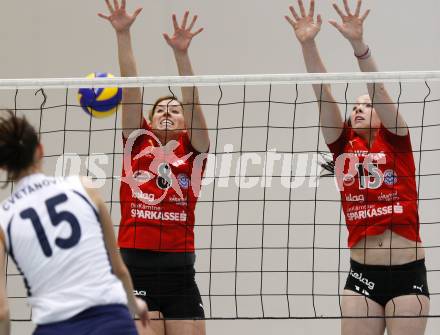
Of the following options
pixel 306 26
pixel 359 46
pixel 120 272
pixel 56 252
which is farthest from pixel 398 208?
pixel 56 252

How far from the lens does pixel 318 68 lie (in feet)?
15.8

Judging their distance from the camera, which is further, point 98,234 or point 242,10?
point 242,10

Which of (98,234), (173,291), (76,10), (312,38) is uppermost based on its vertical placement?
(76,10)

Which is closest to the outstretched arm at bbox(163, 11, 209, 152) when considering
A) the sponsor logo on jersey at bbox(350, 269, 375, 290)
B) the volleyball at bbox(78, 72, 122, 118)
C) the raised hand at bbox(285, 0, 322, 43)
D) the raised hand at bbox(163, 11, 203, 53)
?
the raised hand at bbox(163, 11, 203, 53)

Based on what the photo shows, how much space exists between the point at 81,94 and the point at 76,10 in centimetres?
246

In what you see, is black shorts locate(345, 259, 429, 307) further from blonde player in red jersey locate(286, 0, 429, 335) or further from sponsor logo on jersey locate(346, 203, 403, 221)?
sponsor logo on jersey locate(346, 203, 403, 221)

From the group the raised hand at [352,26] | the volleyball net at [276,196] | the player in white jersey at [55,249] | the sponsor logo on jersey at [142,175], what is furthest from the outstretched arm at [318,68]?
the player in white jersey at [55,249]

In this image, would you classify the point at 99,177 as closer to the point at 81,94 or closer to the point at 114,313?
the point at 81,94

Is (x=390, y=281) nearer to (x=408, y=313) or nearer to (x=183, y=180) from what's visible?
(x=408, y=313)

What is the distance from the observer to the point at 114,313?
8.76 feet

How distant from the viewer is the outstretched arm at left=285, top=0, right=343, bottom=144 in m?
4.64

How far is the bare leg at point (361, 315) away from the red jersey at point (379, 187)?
286 mm

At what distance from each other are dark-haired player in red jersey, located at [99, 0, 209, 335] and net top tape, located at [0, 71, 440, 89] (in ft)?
0.44

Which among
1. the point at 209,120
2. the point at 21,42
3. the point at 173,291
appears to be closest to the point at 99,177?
the point at 209,120
